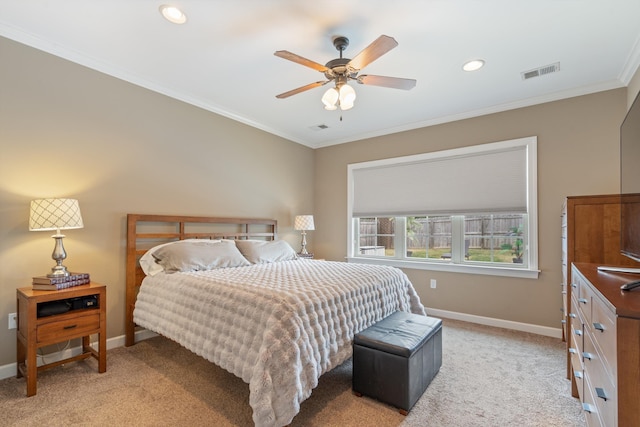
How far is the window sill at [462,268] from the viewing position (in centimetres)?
349

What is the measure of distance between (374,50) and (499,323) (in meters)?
3.44

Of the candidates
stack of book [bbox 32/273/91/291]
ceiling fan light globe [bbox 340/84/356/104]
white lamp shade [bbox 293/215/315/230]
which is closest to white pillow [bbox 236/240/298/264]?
white lamp shade [bbox 293/215/315/230]

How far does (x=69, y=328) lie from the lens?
2.28 m

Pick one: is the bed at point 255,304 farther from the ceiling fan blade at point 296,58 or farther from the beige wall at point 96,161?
the ceiling fan blade at point 296,58

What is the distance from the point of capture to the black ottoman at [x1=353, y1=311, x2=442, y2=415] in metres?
1.93

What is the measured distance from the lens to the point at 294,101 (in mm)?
3629

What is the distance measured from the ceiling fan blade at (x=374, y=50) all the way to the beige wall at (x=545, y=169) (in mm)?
2355

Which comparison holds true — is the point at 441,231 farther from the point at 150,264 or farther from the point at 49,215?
the point at 49,215

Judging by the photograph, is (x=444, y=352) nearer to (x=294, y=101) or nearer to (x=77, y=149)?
(x=294, y=101)

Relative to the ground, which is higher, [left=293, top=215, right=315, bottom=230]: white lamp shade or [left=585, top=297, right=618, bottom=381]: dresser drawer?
[left=293, top=215, right=315, bottom=230]: white lamp shade

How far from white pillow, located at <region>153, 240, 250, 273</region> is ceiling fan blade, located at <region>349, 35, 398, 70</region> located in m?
2.18

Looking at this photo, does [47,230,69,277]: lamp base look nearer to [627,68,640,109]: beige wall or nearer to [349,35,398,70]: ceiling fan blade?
[349,35,398,70]: ceiling fan blade

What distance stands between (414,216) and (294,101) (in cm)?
233


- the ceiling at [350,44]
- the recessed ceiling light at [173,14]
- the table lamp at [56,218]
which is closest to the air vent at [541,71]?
the ceiling at [350,44]
